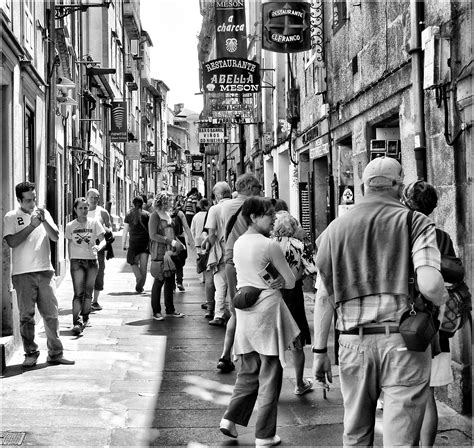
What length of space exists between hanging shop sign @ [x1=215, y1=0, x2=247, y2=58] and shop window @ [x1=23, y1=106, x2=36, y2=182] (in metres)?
10.1

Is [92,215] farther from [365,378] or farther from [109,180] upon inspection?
[109,180]

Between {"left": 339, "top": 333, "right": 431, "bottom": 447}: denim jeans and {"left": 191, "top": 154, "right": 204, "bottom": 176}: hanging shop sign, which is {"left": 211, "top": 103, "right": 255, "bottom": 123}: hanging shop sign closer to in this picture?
{"left": 339, "top": 333, "right": 431, "bottom": 447}: denim jeans

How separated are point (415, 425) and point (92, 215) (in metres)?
8.80

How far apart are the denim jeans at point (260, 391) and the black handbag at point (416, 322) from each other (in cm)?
178

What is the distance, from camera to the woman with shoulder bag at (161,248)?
1115cm

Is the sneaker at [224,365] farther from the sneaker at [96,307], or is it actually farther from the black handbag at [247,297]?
the sneaker at [96,307]

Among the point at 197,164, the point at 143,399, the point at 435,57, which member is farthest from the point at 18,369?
the point at 197,164

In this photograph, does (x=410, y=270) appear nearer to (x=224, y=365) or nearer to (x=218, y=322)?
(x=224, y=365)

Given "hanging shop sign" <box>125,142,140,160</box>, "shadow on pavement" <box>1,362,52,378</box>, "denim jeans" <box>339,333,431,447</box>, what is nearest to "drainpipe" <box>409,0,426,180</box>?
"denim jeans" <box>339,333,431,447</box>

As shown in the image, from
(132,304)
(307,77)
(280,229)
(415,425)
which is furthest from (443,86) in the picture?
(307,77)

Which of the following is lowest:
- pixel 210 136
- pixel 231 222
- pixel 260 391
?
pixel 260 391

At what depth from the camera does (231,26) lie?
21375 millimetres

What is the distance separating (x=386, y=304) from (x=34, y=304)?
199 inches

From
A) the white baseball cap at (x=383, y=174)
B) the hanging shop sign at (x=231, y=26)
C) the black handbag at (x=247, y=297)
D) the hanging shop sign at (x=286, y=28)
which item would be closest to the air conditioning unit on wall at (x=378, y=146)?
the hanging shop sign at (x=286, y=28)
